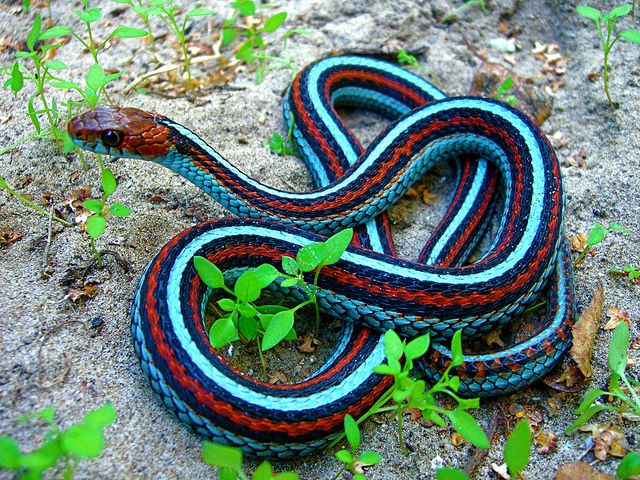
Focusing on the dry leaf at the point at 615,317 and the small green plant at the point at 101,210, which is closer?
the small green plant at the point at 101,210

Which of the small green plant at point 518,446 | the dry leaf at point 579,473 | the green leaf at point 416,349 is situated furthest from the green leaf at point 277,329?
the dry leaf at point 579,473

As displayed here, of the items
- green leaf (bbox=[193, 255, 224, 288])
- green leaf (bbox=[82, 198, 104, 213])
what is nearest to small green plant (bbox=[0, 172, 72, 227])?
green leaf (bbox=[82, 198, 104, 213])

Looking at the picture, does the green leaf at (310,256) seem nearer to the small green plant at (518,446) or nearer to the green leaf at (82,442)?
the small green plant at (518,446)

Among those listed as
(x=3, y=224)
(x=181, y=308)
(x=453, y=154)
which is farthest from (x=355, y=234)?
(x=3, y=224)

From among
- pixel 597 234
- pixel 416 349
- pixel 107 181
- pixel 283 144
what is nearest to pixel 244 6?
pixel 283 144

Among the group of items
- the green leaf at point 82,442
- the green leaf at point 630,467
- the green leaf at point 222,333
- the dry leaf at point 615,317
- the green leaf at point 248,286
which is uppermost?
the green leaf at point 82,442

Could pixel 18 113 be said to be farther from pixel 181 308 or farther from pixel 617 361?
pixel 617 361

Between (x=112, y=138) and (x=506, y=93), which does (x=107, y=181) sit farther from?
(x=506, y=93)

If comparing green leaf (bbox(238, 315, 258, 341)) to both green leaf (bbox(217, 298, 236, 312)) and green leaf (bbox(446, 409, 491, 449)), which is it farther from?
green leaf (bbox(446, 409, 491, 449))
